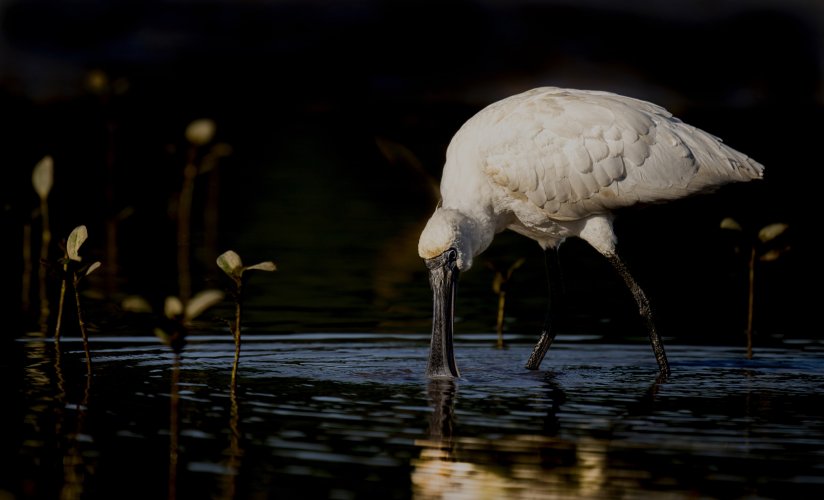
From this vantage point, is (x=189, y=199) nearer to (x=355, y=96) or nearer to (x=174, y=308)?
(x=174, y=308)

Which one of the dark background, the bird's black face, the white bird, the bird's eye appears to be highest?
the dark background

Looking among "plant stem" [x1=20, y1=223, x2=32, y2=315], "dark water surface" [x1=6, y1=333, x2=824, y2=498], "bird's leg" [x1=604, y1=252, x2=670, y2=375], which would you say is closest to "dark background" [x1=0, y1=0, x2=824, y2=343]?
"plant stem" [x1=20, y1=223, x2=32, y2=315]

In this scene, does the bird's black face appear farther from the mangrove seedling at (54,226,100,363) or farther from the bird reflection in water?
the mangrove seedling at (54,226,100,363)

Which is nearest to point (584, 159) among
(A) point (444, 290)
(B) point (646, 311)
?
(B) point (646, 311)

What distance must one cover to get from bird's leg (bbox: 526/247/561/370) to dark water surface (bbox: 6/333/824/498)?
114mm

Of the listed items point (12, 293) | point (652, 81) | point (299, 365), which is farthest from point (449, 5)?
point (299, 365)

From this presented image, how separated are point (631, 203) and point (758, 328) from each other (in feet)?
7.18

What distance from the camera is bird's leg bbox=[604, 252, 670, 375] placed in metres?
11.2

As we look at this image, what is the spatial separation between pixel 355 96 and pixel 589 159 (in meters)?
22.1

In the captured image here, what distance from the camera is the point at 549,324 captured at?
11.8 meters

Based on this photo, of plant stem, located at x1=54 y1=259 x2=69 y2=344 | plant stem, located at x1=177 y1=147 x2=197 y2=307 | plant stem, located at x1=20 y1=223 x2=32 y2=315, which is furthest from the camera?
plant stem, located at x1=177 y1=147 x2=197 y2=307

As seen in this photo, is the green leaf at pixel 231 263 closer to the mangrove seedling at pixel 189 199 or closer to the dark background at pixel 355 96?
the mangrove seedling at pixel 189 199

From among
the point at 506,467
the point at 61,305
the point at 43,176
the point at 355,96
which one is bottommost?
the point at 506,467

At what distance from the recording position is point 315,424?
892 centimetres
